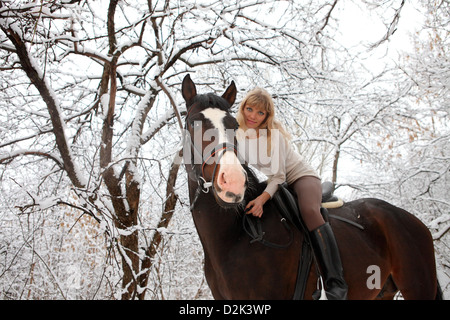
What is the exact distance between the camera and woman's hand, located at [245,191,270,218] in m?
2.27

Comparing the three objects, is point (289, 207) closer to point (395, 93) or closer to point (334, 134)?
point (395, 93)

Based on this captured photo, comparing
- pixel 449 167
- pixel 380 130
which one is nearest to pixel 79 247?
pixel 380 130

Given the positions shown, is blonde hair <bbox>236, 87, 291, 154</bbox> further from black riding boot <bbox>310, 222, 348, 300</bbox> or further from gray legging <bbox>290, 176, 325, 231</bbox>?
black riding boot <bbox>310, 222, 348, 300</bbox>

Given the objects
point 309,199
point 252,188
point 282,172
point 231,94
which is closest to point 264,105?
point 231,94

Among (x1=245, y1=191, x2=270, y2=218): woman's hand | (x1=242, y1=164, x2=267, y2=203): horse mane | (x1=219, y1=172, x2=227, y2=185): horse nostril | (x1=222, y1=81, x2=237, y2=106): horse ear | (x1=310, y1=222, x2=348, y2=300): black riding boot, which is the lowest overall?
(x1=310, y1=222, x2=348, y2=300): black riding boot

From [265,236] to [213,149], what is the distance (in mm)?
761

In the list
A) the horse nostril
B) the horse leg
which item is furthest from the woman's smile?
the horse leg

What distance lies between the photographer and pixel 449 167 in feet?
19.8

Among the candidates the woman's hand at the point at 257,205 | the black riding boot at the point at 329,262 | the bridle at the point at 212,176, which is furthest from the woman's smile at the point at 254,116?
the black riding boot at the point at 329,262

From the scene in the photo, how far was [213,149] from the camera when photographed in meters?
2.14

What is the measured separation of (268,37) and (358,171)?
8973 mm

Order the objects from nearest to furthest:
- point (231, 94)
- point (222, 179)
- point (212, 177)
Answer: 1. point (222, 179)
2. point (212, 177)
3. point (231, 94)

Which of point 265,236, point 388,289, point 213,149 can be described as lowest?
point 388,289

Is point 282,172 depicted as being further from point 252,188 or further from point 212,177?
point 212,177
